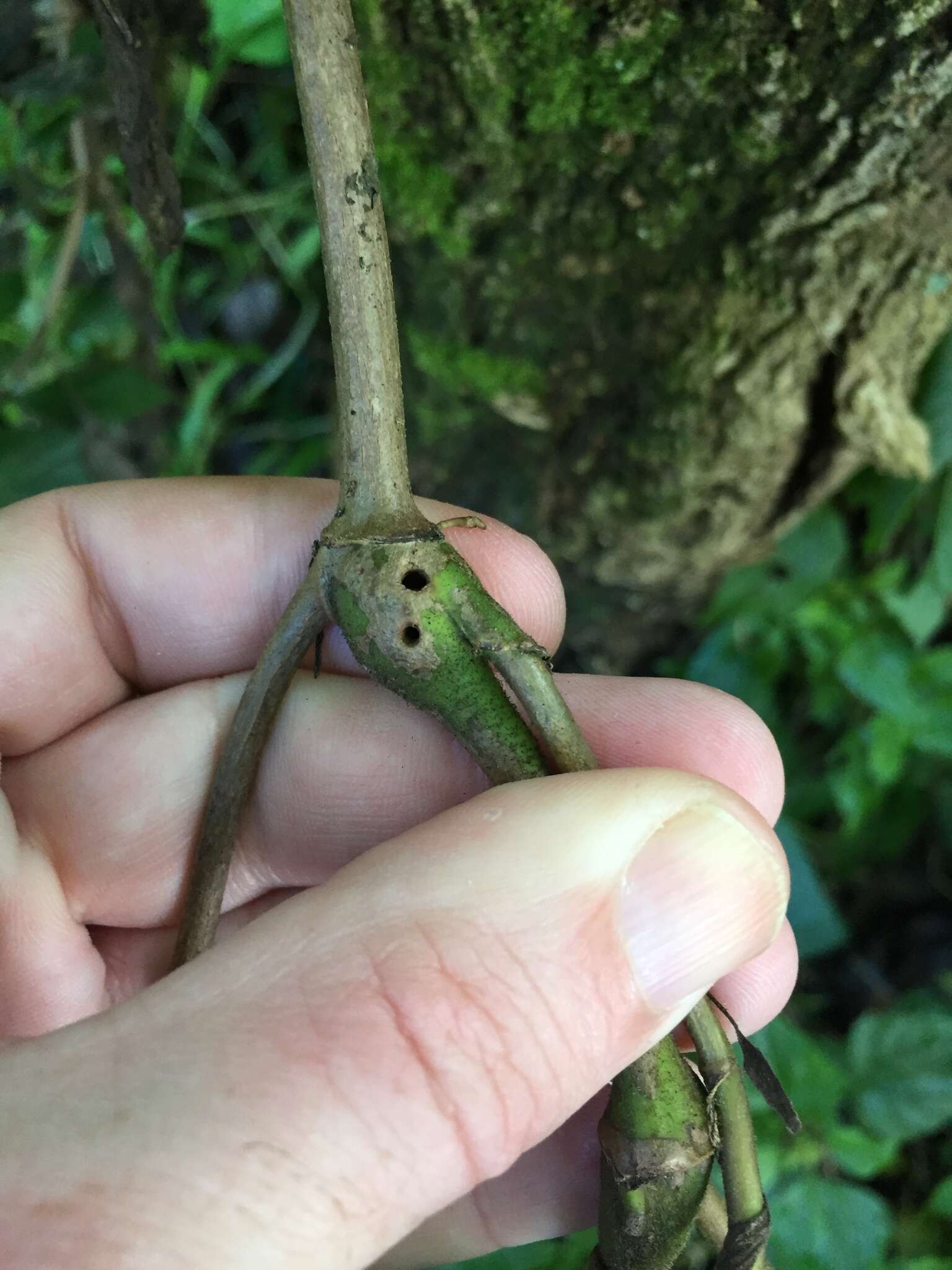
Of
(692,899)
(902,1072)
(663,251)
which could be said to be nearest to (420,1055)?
(692,899)

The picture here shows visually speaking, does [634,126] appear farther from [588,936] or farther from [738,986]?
[738,986]

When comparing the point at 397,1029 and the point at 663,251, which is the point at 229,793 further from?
the point at 663,251

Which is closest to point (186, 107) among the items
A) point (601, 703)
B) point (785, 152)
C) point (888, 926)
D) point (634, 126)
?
point (634, 126)

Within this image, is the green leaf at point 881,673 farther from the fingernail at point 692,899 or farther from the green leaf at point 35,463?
the green leaf at point 35,463

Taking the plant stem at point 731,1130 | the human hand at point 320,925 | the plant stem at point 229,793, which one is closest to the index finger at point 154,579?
the human hand at point 320,925

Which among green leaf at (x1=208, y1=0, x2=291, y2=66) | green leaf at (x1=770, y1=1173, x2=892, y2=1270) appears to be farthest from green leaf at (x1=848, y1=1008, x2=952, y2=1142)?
green leaf at (x1=208, y1=0, x2=291, y2=66)
